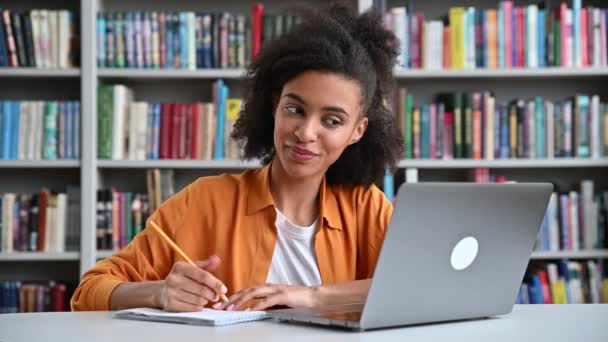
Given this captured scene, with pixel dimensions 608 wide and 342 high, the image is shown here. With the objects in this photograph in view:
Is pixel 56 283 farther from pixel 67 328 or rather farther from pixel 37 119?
pixel 67 328

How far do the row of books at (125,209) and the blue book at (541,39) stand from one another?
1.53 meters

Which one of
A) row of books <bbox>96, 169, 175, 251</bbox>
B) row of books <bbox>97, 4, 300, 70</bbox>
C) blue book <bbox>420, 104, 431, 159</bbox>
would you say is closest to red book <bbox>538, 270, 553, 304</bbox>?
blue book <bbox>420, 104, 431, 159</bbox>

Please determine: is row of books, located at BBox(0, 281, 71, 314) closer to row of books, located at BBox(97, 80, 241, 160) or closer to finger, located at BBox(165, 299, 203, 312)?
row of books, located at BBox(97, 80, 241, 160)

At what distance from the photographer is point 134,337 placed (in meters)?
1.03

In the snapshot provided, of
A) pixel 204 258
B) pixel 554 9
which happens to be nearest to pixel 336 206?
pixel 204 258

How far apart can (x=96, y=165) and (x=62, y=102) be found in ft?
0.92

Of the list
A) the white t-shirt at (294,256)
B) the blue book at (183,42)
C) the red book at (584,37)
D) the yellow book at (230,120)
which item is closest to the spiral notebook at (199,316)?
the white t-shirt at (294,256)

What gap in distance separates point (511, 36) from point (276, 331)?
2354 millimetres

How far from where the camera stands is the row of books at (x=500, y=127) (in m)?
3.15

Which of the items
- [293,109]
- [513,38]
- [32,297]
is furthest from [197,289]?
[513,38]

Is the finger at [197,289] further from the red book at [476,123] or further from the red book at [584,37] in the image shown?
the red book at [584,37]

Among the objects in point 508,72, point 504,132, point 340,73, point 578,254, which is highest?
point 508,72

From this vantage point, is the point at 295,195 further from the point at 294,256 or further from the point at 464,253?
the point at 464,253

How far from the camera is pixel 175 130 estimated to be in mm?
3145
